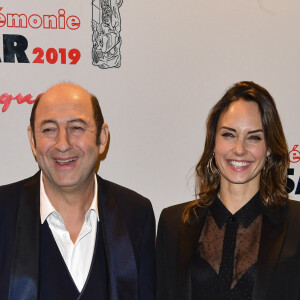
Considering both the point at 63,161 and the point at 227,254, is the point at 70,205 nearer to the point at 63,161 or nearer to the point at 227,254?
the point at 63,161

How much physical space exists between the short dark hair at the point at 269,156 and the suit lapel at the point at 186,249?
4 centimetres

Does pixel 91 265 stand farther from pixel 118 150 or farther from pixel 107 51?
pixel 107 51

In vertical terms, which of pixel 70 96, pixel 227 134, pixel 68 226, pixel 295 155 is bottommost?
pixel 68 226

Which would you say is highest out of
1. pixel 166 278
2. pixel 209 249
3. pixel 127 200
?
pixel 127 200

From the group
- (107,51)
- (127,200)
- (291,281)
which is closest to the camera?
(291,281)

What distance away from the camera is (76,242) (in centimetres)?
229

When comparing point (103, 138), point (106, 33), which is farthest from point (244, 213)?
point (106, 33)

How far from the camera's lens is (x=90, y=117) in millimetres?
2379

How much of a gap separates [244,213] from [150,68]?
125 cm

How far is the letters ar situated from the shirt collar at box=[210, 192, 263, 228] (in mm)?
1470

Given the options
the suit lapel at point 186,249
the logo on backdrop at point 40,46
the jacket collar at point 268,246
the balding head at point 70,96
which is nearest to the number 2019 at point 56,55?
the logo on backdrop at point 40,46

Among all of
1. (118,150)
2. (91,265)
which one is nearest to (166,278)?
(91,265)

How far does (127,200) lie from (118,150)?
782 mm

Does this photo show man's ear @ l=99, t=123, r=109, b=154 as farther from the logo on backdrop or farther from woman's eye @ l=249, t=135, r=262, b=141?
the logo on backdrop
